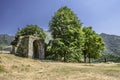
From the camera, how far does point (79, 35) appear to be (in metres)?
54.7

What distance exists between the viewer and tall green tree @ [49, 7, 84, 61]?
5219 centimetres

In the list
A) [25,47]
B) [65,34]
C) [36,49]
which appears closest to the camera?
[25,47]

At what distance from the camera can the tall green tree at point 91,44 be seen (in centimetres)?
6906

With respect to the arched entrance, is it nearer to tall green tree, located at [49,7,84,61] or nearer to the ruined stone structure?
the ruined stone structure

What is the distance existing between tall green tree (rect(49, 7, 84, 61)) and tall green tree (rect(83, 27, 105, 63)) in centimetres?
1339

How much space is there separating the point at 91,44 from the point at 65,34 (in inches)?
716

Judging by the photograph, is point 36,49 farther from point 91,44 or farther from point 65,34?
point 91,44

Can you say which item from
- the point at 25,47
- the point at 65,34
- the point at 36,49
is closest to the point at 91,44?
the point at 65,34

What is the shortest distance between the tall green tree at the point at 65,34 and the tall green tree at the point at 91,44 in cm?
1339

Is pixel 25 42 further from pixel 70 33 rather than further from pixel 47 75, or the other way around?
pixel 47 75

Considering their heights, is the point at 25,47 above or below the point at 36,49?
above

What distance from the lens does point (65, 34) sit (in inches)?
2094

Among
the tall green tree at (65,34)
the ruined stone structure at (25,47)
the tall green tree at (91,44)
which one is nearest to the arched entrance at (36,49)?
the ruined stone structure at (25,47)

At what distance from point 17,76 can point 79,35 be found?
1185 inches
